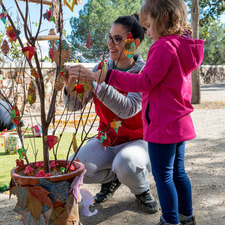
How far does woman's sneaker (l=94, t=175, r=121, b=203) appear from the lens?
2.19 meters

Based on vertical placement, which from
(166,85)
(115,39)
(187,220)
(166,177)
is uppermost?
(115,39)

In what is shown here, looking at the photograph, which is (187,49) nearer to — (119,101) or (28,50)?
(119,101)

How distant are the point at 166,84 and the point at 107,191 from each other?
3.46 feet

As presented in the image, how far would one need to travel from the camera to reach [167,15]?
1.58 metres

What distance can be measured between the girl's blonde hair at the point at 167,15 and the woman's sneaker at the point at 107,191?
1.20 meters

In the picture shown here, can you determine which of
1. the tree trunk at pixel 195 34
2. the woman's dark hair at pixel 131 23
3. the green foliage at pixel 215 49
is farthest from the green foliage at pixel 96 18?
the woman's dark hair at pixel 131 23

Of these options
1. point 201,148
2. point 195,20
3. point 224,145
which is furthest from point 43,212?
point 195,20

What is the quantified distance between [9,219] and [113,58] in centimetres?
132

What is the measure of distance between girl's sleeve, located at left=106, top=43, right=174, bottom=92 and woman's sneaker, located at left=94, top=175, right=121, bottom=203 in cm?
97

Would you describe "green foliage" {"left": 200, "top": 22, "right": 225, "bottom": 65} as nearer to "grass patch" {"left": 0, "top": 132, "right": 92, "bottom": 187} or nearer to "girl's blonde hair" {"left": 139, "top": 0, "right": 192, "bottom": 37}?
"grass patch" {"left": 0, "top": 132, "right": 92, "bottom": 187}

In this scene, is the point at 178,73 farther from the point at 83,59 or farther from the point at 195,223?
the point at 83,59

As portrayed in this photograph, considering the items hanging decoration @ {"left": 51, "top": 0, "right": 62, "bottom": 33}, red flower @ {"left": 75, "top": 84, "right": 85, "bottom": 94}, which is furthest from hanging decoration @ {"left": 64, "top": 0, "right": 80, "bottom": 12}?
red flower @ {"left": 75, "top": 84, "right": 85, "bottom": 94}

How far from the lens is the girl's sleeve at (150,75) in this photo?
1524 millimetres

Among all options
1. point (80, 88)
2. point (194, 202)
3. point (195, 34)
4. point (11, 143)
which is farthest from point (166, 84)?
point (195, 34)
